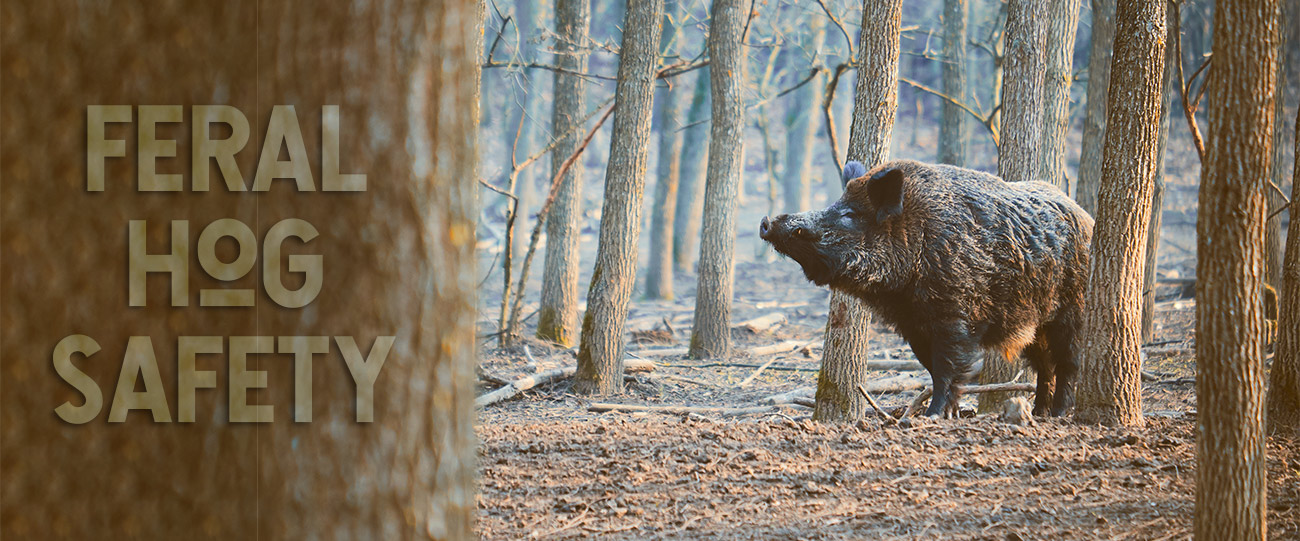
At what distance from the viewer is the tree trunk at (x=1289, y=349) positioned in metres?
5.58

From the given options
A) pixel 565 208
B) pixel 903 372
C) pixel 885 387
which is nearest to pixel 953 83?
pixel 903 372

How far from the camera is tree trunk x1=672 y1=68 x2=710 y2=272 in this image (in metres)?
23.8

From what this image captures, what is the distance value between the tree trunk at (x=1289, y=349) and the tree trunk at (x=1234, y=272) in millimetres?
2308

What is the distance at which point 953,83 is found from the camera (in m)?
18.2

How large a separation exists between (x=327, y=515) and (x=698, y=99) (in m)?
22.3

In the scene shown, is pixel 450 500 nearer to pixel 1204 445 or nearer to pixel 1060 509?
pixel 1204 445

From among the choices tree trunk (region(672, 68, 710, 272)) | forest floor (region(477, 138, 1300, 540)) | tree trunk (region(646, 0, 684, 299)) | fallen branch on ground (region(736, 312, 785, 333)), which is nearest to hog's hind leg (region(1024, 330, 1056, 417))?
forest floor (region(477, 138, 1300, 540))

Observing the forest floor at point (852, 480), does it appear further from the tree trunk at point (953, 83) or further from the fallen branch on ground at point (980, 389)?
the tree trunk at point (953, 83)

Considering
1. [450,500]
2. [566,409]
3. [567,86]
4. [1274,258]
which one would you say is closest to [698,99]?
[567,86]

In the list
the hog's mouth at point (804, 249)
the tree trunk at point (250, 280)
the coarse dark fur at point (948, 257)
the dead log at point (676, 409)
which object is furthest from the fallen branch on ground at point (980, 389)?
the tree trunk at point (250, 280)

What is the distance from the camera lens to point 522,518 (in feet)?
15.6

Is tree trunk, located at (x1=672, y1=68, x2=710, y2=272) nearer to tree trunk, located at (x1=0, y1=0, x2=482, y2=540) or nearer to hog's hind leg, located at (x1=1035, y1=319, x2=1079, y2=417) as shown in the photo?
hog's hind leg, located at (x1=1035, y1=319, x2=1079, y2=417)

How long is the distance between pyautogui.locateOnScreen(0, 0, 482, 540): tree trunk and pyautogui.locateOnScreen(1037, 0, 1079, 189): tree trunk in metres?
9.45

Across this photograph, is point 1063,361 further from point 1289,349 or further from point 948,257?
point 1289,349
